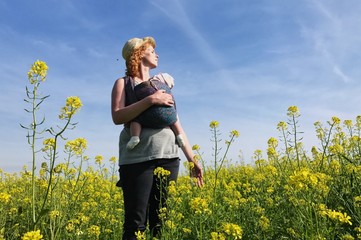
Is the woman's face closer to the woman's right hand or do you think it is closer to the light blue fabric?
the woman's right hand

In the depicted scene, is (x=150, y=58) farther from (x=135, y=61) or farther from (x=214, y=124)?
(x=214, y=124)

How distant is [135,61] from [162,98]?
20.1 inches

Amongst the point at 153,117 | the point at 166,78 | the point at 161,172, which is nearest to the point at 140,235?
the point at 161,172

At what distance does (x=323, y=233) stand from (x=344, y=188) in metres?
1.45

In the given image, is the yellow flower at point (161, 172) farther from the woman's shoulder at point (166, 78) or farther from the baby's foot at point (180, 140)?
the woman's shoulder at point (166, 78)

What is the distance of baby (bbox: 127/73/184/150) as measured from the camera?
304 cm

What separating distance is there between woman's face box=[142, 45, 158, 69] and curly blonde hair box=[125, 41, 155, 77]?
0.11ft

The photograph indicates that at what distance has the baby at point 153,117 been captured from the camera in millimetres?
3035

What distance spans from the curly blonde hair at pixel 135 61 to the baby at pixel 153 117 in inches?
5.9

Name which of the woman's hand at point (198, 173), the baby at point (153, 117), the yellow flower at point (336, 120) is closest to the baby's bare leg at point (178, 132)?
the baby at point (153, 117)

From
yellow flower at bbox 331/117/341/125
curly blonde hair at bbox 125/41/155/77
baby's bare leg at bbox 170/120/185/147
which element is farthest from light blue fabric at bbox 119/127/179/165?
yellow flower at bbox 331/117/341/125

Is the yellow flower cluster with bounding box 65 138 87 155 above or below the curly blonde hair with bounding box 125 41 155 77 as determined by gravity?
below

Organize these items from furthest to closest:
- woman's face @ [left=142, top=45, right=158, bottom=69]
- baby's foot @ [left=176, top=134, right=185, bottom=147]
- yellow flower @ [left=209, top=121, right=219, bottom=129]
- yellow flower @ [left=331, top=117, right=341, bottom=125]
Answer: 1. yellow flower @ [left=331, top=117, right=341, bottom=125]
2. yellow flower @ [left=209, top=121, right=219, bottom=129]
3. woman's face @ [left=142, top=45, right=158, bottom=69]
4. baby's foot @ [left=176, top=134, right=185, bottom=147]

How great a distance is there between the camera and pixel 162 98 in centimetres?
305
